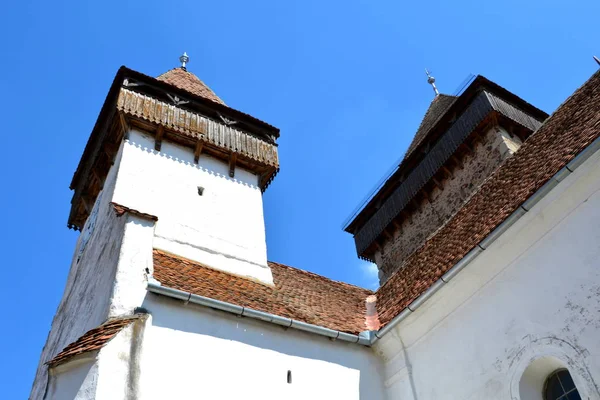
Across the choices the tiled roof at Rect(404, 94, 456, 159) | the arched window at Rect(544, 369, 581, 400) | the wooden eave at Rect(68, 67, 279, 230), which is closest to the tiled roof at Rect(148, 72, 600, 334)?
the arched window at Rect(544, 369, 581, 400)

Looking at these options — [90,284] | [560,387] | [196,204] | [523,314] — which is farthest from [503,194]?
[90,284]

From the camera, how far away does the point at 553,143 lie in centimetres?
844

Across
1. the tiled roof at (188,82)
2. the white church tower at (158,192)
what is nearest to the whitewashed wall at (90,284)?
the white church tower at (158,192)

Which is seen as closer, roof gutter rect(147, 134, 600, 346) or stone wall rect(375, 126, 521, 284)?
roof gutter rect(147, 134, 600, 346)

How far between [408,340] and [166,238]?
15.1 feet

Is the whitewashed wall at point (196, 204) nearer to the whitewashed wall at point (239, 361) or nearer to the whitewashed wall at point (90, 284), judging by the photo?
the whitewashed wall at point (90, 284)

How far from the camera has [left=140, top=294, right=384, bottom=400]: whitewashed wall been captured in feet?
22.0

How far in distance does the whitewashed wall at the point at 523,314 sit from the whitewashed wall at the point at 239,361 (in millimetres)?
838

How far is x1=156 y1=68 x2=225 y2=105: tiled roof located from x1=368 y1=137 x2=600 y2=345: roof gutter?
7435mm

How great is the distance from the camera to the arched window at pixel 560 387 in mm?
6074

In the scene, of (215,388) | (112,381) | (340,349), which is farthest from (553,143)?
(112,381)

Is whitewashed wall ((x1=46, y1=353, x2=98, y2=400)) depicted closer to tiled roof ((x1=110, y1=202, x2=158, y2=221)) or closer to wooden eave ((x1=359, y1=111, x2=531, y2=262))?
tiled roof ((x1=110, y1=202, x2=158, y2=221))

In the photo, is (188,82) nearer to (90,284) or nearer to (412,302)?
(90,284)

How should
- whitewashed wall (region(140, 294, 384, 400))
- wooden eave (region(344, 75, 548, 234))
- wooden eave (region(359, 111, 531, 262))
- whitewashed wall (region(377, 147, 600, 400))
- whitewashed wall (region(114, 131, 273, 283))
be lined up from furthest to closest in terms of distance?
wooden eave (region(344, 75, 548, 234))
wooden eave (region(359, 111, 531, 262))
whitewashed wall (region(114, 131, 273, 283))
whitewashed wall (region(140, 294, 384, 400))
whitewashed wall (region(377, 147, 600, 400))
